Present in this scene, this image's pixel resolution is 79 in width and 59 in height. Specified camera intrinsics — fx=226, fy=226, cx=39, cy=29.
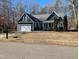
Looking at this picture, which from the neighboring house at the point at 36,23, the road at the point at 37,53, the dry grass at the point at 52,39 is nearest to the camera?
the road at the point at 37,53

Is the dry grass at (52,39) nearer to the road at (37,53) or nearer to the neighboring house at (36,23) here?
the road at (37,53)

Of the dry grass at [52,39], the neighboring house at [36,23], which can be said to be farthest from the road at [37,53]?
the neighboring house at [36,23]

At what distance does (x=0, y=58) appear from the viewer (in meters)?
11.1

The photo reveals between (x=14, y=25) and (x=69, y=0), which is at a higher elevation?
(x=69, y=0)

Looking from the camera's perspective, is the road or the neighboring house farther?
the neighboring house

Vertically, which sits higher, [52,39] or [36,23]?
[36,23]

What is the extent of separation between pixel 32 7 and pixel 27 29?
35449mm

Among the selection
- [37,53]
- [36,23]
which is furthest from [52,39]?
[36,23]

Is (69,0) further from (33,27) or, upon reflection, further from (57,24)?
(33,27)

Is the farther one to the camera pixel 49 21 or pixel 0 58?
pixel 49 21

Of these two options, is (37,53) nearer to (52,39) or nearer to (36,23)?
(52,39)

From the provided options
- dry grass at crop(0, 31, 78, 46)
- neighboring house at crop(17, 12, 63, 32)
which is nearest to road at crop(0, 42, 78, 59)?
dry grass at crop(0, 31, 78, 46)

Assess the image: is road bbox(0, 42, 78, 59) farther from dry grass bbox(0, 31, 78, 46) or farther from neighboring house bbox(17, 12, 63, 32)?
neighboring house bbox(17, 12, 63, 32)

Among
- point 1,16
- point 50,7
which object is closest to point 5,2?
point 1,16
